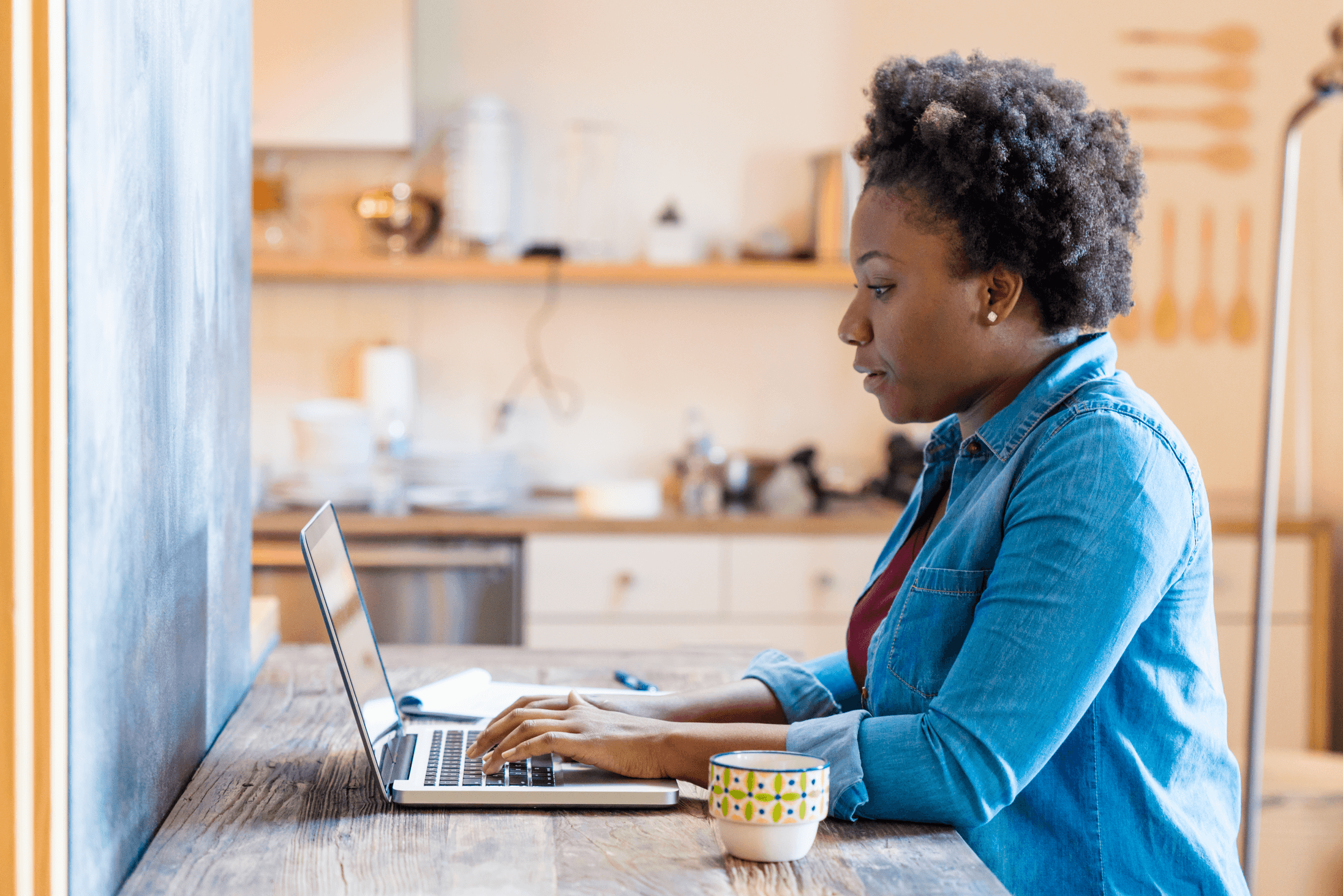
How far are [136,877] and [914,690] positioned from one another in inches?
25.6

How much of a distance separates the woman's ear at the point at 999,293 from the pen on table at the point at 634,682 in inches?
22.0

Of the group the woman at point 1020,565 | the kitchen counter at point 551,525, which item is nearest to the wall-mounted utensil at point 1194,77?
the kitchen counter at point 551,525

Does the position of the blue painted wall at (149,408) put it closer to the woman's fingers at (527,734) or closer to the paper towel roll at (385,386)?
the woman's fingers at (527,734)

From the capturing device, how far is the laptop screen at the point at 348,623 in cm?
102

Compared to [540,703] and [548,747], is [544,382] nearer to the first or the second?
[540,703]

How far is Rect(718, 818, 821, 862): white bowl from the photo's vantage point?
0.91m

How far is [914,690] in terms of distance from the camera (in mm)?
1101

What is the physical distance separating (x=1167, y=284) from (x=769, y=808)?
315 centimetres

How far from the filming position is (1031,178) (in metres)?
1.11

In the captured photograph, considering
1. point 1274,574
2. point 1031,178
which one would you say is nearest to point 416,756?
point 1031,178

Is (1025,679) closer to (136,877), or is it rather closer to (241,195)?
(136,877)

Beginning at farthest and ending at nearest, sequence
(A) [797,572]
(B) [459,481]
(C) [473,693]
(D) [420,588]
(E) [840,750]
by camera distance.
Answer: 1. (B) [459,481]
2. (A) [797,572]
3. (D) [420,588]
4. (C) [473,693]
5. (E) [840,750]

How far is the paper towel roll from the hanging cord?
287 mm

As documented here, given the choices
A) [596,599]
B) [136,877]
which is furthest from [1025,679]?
[596,599]
